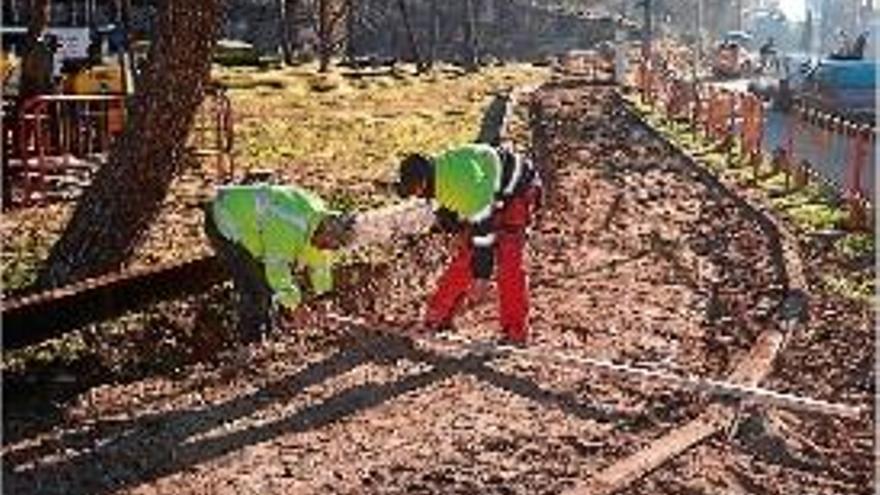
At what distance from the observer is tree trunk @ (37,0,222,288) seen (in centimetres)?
959

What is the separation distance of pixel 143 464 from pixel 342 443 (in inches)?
39.8

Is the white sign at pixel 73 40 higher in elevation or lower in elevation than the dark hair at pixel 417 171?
higher

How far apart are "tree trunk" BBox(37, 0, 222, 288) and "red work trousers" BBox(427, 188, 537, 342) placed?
237cm

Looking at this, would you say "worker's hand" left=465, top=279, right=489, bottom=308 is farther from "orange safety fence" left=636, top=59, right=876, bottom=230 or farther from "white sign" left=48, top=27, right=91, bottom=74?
"white sign" left=48, top=27, right=91, bottom=74

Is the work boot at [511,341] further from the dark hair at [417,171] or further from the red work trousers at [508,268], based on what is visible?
the dark hair at [417,171]

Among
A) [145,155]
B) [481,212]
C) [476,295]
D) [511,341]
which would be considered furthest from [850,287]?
[145,155]

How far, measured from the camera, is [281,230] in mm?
7887

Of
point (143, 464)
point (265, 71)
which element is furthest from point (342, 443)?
point (265, 71)

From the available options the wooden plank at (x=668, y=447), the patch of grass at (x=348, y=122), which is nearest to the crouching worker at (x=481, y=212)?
the wooden plank at (x=668, y=447)

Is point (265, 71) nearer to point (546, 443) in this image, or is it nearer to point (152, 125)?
point (152, 125)

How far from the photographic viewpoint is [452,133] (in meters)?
22.1

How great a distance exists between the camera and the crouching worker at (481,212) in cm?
814

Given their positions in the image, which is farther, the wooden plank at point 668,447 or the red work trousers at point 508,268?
the red work trousers at point 508,268

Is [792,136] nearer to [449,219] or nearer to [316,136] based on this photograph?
[316,136]
